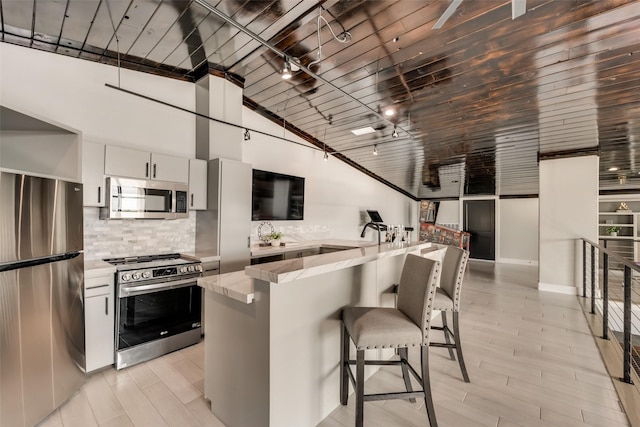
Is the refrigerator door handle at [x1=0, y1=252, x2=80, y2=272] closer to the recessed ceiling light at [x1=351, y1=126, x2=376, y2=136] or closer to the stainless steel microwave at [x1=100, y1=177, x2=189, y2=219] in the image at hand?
the stainless steel microwave at [x1=100, y1=177, x2=189, y2=219]

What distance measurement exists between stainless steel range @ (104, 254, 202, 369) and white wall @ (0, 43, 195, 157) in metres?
1.41

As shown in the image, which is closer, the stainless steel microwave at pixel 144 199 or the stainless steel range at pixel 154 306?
the stainless steel range at pixel 154 306

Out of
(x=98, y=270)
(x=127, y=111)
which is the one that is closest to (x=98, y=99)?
(x=127, y=111)

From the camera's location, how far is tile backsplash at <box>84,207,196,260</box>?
288cm

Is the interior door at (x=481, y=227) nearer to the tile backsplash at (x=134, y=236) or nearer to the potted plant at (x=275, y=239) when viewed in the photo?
the potted plant at (x=275, y=239)

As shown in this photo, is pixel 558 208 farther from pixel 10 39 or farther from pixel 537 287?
pixel 10 39

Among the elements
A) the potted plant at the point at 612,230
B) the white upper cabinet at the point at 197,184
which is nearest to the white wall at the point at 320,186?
the white upper cabinet at the point at 197,184

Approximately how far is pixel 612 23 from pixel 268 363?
350cm

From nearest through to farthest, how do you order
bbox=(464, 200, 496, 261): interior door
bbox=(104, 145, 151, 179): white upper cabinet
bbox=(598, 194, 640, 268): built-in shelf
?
1. bbox=(104, 145, 151, 179): white upper cabinet
2. bbox=(598, 194, 640, 268): built-in shelf
3. bbox=(464, 200, 496, 261): interior door

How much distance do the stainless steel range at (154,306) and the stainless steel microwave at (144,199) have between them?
0.48 m

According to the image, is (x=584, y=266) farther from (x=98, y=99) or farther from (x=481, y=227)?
(x=98, y=99)

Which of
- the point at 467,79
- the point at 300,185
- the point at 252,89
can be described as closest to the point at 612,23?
the point at 467,79

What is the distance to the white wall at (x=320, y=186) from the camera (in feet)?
15.4

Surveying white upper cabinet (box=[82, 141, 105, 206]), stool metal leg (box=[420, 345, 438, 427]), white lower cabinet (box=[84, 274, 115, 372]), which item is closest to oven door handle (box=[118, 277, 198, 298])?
white lower cabinet (box=[84, 274, 115, 372])
